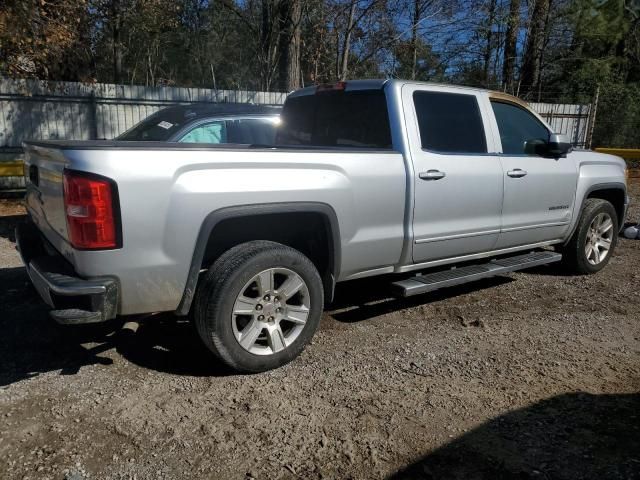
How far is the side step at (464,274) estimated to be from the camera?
4176 millimetres

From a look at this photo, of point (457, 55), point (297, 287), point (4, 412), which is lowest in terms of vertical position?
point (4, 412)

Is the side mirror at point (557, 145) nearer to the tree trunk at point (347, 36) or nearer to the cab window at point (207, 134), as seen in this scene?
the cab window at point (207, 134)

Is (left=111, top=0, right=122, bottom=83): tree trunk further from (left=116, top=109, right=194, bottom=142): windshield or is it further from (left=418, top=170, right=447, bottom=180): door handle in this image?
(left=418, top=170, right=447, bottom=180): door handle

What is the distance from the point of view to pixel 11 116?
1119 centimetres

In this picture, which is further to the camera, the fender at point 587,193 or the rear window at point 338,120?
the fender at point 587,193

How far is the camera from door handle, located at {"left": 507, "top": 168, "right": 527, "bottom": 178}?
15.7 ft

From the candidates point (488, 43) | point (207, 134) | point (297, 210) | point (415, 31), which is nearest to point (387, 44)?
point (415, 31)

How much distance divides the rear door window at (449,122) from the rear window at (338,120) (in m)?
0.31

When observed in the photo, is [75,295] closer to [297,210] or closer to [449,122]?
[297,210]

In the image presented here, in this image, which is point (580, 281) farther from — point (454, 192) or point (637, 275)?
point (454, 192)

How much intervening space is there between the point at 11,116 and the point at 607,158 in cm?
1088

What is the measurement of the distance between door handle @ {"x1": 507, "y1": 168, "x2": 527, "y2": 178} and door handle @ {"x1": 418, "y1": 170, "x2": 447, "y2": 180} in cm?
87

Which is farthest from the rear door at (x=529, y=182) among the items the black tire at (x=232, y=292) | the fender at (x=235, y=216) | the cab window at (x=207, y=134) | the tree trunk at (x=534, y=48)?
the tree trunk at (x=534, y=48)

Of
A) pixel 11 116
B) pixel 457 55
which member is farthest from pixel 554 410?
pixel 457 55
